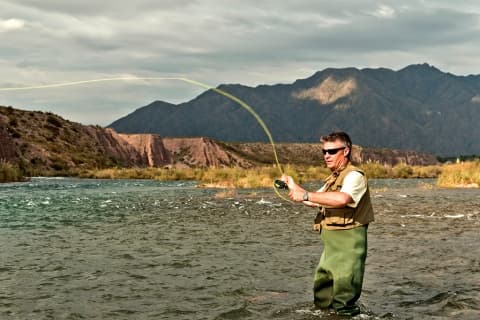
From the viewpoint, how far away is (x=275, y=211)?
21016 millimetres

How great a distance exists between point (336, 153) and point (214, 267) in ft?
14.5

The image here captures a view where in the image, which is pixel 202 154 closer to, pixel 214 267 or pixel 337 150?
pixel 214 267

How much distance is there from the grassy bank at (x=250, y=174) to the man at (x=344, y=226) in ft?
107

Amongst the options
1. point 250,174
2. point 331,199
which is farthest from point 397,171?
point 331,199

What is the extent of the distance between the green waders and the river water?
406mm

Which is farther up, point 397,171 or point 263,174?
point 263,174

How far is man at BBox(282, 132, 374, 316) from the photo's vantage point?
5.96 m

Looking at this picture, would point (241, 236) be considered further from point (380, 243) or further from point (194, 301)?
point (194, 301)

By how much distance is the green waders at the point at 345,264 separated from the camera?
606 cm

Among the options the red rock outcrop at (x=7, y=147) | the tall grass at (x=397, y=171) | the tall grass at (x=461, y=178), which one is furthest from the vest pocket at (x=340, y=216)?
the red rock outcrop at (x=7, y=147)

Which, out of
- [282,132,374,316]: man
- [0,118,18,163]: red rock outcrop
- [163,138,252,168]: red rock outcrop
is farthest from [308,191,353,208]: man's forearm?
[163,138,252,168]: red rock outcrop

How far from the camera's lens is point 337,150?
6.16 metres

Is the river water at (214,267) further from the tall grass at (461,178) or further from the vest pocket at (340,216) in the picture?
the tall grass at (461,178)

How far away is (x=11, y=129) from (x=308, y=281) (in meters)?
90.0
